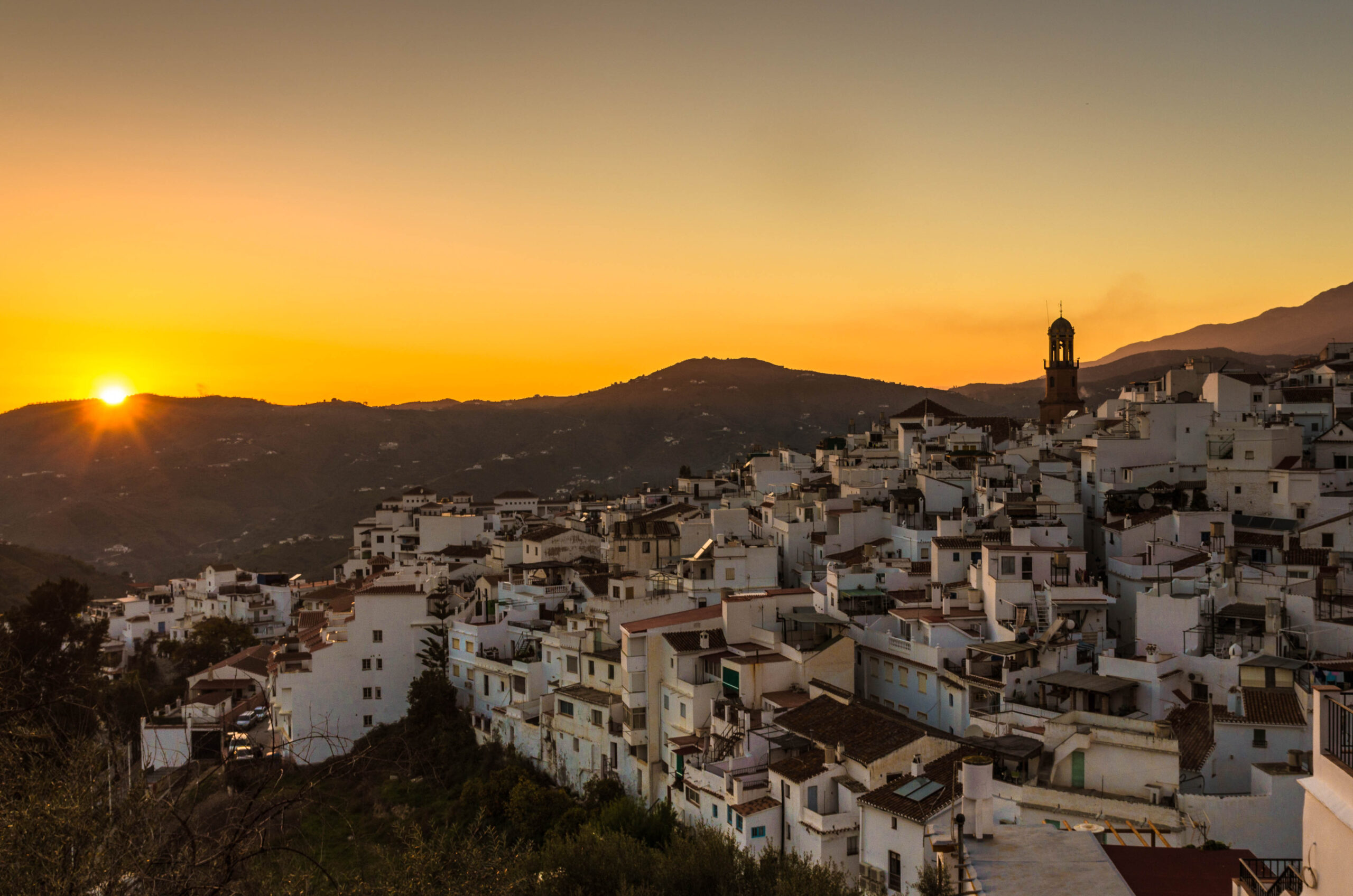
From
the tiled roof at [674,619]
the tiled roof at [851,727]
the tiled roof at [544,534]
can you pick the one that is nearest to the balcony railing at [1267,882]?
the tiled roof at [851,727]

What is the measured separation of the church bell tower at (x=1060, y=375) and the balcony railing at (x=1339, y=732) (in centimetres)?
5429

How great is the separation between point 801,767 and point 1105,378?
121739 mm

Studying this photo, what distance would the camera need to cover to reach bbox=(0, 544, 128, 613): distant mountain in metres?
67.1

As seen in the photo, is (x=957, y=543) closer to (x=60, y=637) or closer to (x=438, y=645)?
(x=438, y=645)

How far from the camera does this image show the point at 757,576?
32.1 m

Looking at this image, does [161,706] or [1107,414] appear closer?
[161,706]

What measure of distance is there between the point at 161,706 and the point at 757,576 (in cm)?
2468

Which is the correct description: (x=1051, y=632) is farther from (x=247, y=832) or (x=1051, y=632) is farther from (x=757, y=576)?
(x=247, y=832)

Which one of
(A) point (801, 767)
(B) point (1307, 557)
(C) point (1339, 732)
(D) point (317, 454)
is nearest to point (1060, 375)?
(B) point (1307, 557)

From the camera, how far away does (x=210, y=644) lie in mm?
45781

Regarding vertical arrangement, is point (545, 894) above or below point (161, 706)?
above

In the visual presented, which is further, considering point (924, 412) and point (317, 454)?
point (317, 454)

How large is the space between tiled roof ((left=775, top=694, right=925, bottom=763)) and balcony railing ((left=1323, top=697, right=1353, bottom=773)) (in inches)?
513

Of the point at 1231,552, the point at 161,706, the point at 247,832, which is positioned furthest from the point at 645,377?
the point at 247,832
